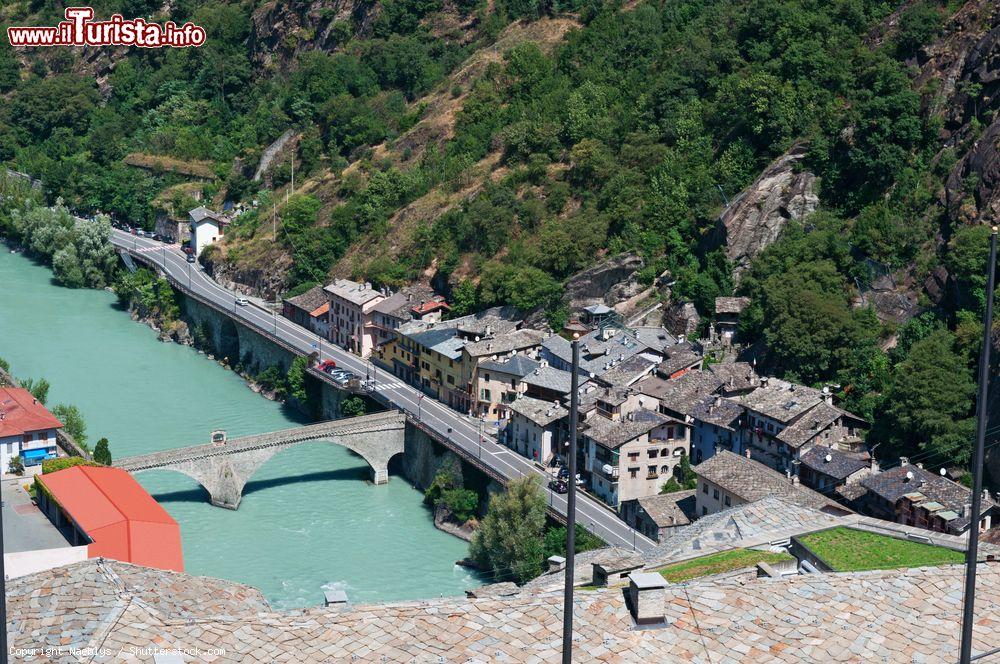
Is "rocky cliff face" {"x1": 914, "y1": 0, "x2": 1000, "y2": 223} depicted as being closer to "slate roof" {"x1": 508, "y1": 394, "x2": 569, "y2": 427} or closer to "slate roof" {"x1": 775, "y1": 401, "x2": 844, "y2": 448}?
"slate roof" {"x1": 775, "y1": 401, "x2": 844, "y2": 448}

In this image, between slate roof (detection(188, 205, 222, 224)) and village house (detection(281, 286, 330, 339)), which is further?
slate roof (detection(188, 205, 222, 224))

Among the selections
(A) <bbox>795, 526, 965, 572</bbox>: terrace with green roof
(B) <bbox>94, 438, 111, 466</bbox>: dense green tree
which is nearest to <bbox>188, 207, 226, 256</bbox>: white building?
(B) <bbox>94, 438, 111, 466</bbox>: dense green tree

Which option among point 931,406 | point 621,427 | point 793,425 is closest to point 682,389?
point 621,427

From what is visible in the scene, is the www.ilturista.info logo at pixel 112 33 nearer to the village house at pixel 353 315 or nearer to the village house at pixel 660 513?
the village house at pixel 353 315

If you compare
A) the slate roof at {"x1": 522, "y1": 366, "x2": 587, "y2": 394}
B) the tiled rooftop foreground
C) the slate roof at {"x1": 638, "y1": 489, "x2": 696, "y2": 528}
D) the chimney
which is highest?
the chimney

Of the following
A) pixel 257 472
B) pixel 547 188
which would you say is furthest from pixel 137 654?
pixel 547 188

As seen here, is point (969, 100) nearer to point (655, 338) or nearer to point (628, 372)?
point (655, 338)

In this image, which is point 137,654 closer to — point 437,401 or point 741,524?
point 741,524
